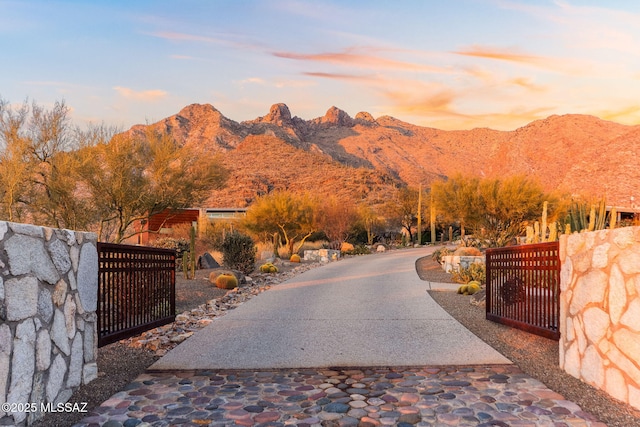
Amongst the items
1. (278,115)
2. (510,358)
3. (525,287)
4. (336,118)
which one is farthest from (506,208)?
(336,118)

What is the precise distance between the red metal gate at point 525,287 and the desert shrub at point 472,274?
5.39 meters

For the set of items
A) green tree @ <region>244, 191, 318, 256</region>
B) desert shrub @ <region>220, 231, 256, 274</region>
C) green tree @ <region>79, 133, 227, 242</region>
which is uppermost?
green tree @ <region>79, 133, 227, 242</region>

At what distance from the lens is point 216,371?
6453mm

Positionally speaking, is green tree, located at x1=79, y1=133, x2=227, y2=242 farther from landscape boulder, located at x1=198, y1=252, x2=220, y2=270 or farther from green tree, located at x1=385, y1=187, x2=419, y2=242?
green tree, located at x1=385, y1=187, x2=419, y2=242

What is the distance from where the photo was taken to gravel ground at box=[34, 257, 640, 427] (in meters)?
4.86

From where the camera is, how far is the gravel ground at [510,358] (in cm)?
486

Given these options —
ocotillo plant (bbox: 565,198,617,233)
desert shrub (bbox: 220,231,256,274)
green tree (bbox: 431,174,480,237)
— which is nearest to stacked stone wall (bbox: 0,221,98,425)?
desert shrub (bbox: 220,231,256,274)

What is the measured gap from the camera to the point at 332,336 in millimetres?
8359

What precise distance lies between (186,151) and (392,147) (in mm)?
107274

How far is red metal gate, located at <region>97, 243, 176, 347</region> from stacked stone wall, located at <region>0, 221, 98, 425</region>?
362mm

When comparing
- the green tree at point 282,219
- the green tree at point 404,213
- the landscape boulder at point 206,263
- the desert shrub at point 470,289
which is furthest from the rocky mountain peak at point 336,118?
the desert shrub at point 470,289

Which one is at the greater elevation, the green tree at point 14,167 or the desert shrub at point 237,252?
the green tree at point 14,167

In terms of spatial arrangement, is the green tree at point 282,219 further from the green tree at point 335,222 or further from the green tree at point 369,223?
the green tree at point 369,223

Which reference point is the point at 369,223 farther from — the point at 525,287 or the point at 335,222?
the point at 525,287
